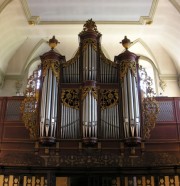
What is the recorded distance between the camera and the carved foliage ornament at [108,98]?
317 inches

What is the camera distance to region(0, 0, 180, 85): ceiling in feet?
31.1

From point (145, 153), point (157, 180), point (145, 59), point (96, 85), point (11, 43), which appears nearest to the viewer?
point (157, 180)

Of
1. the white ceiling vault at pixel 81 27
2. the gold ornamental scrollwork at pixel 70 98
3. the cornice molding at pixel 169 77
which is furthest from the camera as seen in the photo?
the cornice molding at pixel 169 77

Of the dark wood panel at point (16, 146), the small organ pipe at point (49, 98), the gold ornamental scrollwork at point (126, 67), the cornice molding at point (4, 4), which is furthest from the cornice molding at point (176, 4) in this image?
the dark wood panel at point (16, 146)

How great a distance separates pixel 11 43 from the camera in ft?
35.6

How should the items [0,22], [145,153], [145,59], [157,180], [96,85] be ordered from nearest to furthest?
[157,180] < [145,153] < [96,85] < [0,22] < [145,59]

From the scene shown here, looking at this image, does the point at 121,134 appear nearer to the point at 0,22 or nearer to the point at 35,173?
the point at 35,173

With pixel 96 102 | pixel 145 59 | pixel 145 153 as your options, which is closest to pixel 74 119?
pixel 96 102

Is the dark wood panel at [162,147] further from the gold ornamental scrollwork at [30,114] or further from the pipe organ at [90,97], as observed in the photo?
the gold ornamental scrollwork at [30,114]

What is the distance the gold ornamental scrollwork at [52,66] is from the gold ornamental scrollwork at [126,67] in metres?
1.76

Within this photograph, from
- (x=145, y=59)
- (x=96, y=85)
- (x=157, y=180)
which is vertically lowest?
(x=157, y=180)

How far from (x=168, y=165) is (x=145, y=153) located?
0.95 metres

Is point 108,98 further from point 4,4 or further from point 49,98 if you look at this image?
point 4,4

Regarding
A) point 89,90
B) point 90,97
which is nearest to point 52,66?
point 89,90
